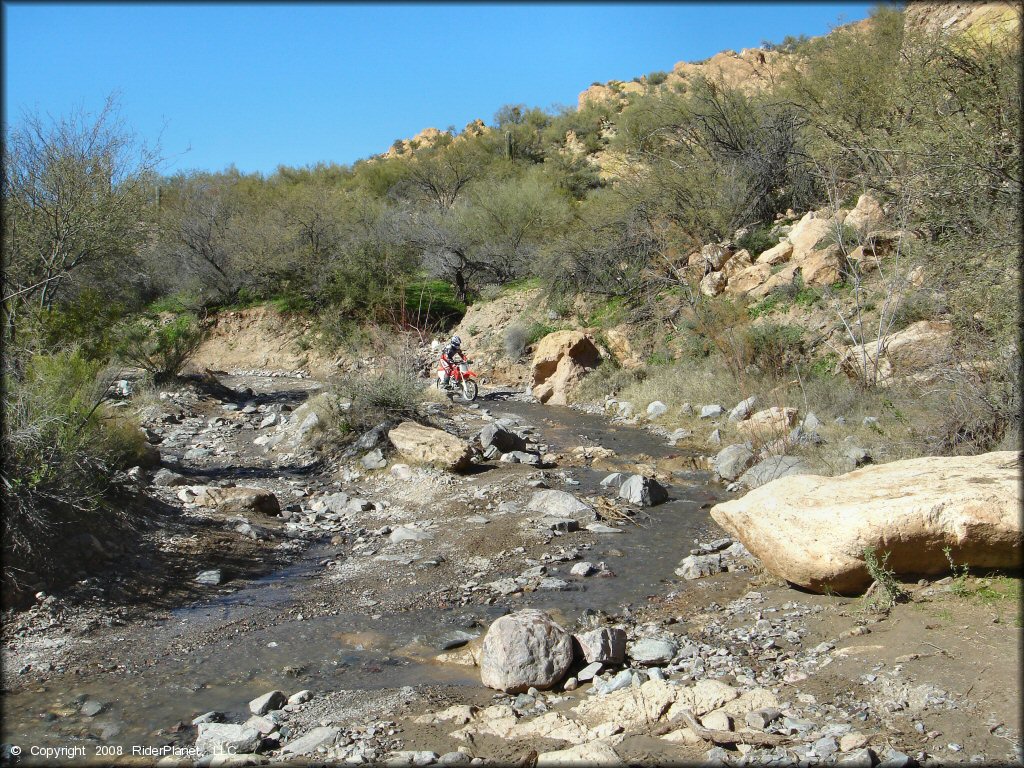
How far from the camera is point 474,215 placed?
28.6m

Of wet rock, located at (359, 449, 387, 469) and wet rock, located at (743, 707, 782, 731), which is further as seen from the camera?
wet rock, located at (359, 449, 387, 469)

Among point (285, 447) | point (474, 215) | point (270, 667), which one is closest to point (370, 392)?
point (285, 447)

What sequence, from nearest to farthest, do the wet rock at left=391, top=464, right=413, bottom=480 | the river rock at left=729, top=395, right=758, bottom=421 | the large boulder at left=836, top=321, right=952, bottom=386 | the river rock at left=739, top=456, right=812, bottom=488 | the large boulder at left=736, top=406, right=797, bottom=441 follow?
the river rock at left=739, top=456, right=812, bottom=488
the wet rock at left=391, top=464, right=413, bottom=480
the large boulder at left=836, top=321, right=952, bottom=386
the large boulder at left=736, top=406, right=797, bottom=441
the river rock at left=729, top=395, right=758, bottom=421

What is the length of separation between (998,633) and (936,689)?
81 cm

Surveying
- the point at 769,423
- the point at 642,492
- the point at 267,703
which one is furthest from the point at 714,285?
the point at 267,703

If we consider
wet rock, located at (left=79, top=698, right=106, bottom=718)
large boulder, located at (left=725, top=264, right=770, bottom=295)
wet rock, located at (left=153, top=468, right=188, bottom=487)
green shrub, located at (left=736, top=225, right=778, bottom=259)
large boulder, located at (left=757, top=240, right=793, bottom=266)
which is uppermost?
green shrub, located at (left=736, top=225, right=778, bottom=259)

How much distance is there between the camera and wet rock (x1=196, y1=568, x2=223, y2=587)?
283 inches

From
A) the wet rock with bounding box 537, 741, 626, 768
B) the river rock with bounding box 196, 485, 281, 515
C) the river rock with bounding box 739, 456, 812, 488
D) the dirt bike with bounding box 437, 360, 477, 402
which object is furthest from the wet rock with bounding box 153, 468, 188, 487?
the dirt bike with bounding box 437, 360, 477, 402

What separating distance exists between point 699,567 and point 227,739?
454 centimetres

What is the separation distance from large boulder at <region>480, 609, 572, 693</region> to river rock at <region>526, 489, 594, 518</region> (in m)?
3.64

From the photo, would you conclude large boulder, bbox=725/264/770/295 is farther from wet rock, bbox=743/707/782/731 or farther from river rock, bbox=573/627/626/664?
wet rock, bbox=743/707/782/731

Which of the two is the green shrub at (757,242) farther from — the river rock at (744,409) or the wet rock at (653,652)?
the wet rock at (653,652)

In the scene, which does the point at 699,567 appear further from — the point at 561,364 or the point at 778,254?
the point at 778,254

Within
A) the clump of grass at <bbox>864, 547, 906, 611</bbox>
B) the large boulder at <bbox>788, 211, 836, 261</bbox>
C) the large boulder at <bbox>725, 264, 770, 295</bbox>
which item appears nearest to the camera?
the clump of grass at <bbox>864, 547, 906, 611</bbox>
